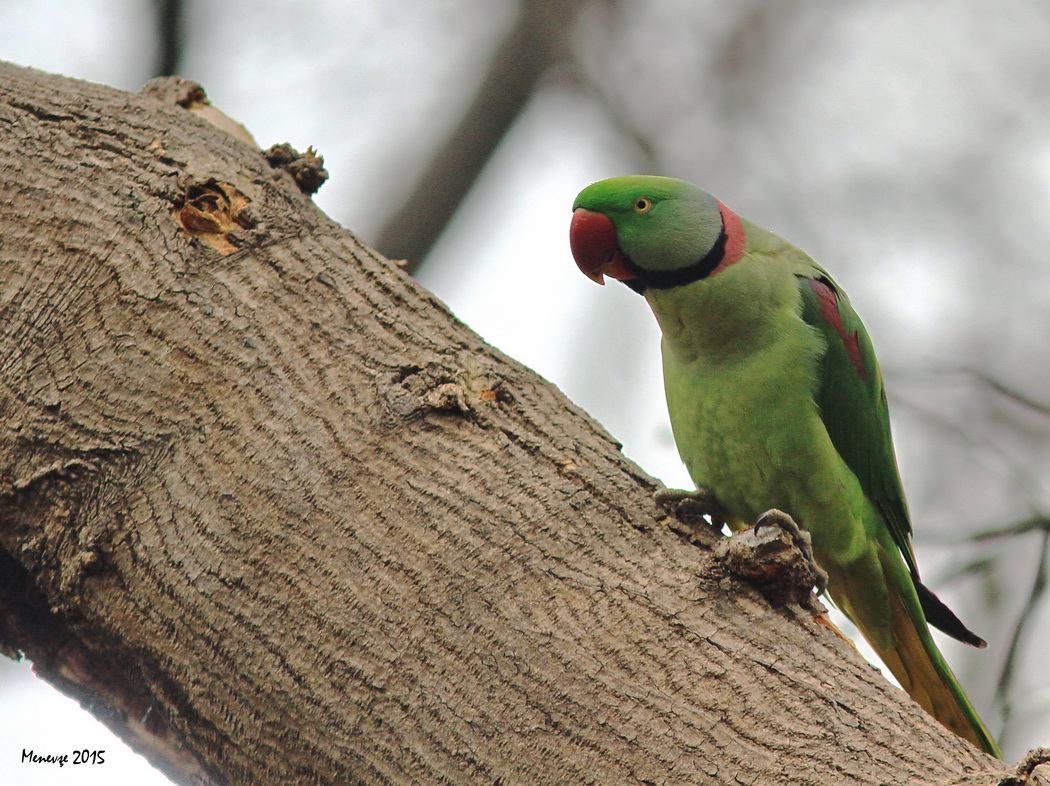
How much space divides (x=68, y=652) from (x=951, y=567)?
369 cm

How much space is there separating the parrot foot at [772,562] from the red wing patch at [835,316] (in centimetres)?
131

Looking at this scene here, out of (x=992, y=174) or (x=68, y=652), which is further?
(x=992, y=174)

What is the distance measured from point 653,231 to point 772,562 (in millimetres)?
1398

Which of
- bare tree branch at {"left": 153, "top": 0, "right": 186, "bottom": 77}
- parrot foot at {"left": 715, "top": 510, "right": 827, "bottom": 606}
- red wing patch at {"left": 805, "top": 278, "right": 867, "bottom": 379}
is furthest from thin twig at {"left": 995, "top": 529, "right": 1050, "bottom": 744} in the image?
bare tree branch at {"left": 153, "top": 0, "right": 186, "bottom": 77}

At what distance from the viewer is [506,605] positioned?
69.0 inches

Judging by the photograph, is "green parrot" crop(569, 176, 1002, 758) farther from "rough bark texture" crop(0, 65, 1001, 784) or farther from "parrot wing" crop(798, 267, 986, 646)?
"rough bark texture" crop(0, 65, 1001, 784)

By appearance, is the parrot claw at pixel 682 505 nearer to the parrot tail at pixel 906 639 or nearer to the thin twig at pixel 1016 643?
the parrot tail at pixel 906 639

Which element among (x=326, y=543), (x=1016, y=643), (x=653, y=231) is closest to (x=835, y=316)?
(x=653, y=231)

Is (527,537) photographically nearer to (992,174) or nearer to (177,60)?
(177,60)

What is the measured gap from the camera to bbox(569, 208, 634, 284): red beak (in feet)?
9.68

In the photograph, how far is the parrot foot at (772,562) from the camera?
5.92 feet

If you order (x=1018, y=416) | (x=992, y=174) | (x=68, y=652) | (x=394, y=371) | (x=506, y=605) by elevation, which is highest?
(x=992, y=174)

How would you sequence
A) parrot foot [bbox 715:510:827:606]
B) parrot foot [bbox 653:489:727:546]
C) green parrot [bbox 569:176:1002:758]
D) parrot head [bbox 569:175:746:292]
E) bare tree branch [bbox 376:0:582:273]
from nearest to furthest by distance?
parrot foot [bbox 715:510:827:606] < parrot foot [bbox 653:489:727:546] < green parrot [bbox 569:176:1002:758] < parrot head [bbox 569:175:746:292] < bare tree branch [bbox 376:0:582:273]

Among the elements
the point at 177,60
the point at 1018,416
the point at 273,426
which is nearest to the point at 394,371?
the point at 273,426
